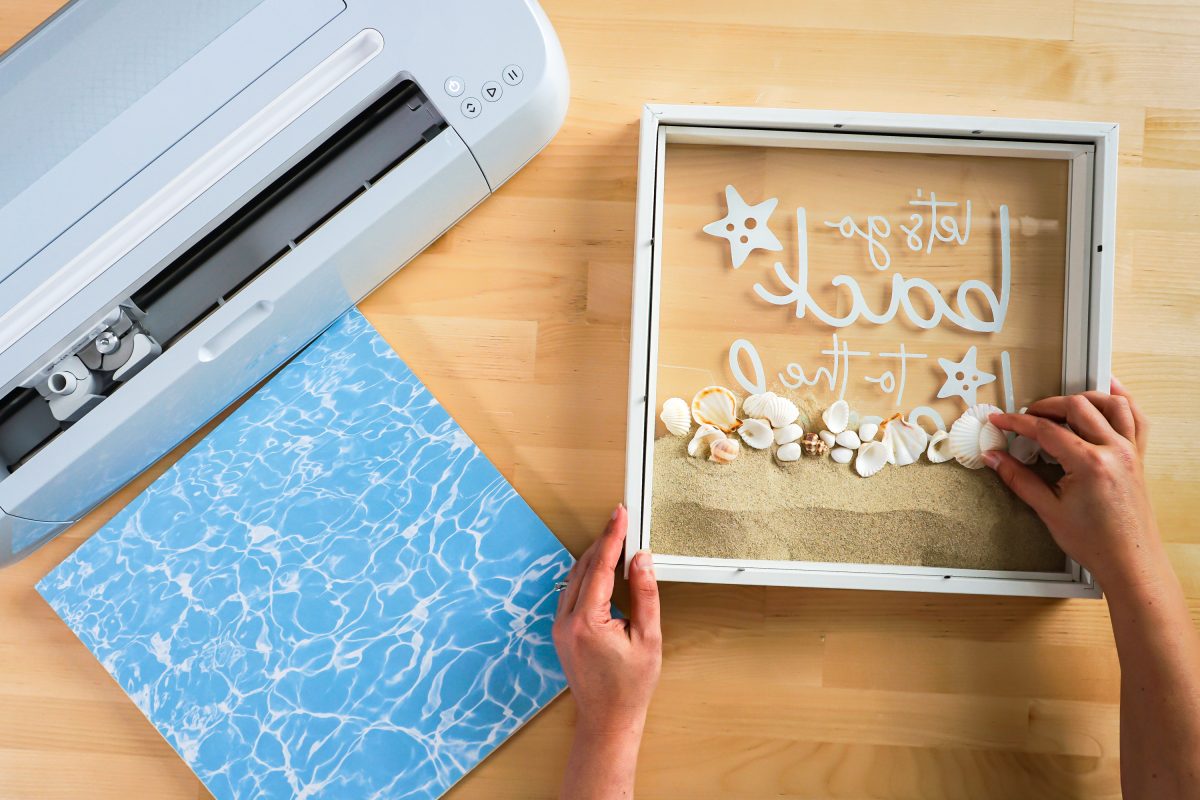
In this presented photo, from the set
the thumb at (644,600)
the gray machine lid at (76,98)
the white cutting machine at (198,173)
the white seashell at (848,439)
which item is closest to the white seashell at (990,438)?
the white seashell at (848,439)

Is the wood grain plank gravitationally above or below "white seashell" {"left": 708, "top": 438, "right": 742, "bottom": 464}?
below

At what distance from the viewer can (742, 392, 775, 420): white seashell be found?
0.71 metres

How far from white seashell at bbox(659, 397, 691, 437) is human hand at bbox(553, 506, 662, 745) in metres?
0.09

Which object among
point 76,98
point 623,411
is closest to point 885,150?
point 623,411

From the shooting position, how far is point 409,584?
2.56 feet

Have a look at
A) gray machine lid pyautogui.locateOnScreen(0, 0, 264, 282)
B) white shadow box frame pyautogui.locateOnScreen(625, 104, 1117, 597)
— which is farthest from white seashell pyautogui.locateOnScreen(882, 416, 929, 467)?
gray machine lid pyautogui.locateOnScreen(0, 0, 264, 282)

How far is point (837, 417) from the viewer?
0.71 m

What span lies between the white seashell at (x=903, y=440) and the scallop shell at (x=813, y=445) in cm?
6

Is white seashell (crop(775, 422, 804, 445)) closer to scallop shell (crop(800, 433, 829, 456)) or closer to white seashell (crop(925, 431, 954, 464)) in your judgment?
scallop shell (crop(800, 433, 829, 456))

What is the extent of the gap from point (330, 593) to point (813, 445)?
527mm

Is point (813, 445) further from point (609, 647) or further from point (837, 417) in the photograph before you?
point (609, 647)

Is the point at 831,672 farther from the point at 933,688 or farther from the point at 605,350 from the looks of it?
the point at 605,350

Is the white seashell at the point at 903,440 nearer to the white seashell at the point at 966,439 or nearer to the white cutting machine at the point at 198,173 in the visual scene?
the white seashell at the point at 966,439

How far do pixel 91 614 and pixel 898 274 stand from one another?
0.91 meters
